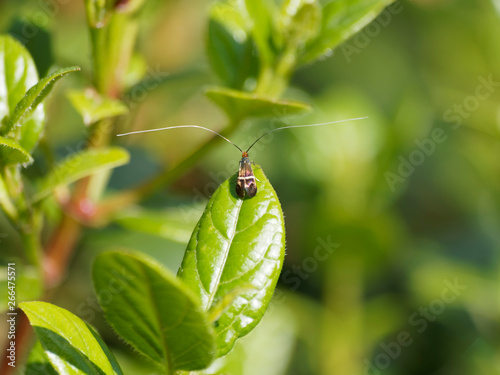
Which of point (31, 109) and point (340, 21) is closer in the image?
point (31, 109)

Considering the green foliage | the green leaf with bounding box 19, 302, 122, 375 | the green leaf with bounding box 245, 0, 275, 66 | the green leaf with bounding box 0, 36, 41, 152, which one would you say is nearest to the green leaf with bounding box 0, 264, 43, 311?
the green foliage

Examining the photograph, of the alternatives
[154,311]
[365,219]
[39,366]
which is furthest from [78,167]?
[365,219]

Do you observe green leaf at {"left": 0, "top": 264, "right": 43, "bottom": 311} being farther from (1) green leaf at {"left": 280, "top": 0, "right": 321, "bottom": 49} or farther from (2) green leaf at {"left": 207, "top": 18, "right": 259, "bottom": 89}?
(1) green leaf at {"left": 280, "top": 0, "right": 321, "bottom": 49}

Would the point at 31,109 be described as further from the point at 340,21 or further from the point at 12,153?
the point at 340,21

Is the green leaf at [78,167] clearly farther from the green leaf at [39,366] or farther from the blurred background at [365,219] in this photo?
the blurred background at [365,219]

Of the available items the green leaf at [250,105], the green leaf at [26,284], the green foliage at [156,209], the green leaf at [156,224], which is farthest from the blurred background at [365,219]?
the green leaf at [250,105]

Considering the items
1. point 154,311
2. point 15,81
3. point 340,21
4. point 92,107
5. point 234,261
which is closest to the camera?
point 154,311

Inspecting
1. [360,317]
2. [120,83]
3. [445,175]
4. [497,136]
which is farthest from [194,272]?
[445,175]
